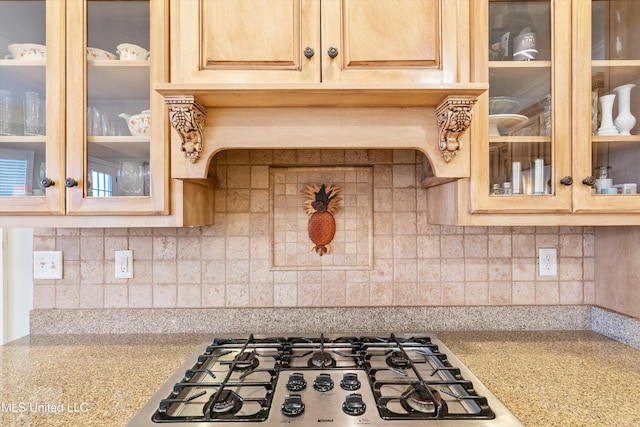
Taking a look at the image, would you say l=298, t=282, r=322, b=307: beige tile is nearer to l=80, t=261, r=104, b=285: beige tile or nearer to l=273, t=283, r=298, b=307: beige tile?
l=273, t=283, r=298, b=307: beige tile

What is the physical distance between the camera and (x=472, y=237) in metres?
Answer: 1.40

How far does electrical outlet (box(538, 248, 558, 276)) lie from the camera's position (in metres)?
1.40

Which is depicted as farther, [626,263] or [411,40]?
[626,263]

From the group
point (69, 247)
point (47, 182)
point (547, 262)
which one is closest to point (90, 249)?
point (69, 247)

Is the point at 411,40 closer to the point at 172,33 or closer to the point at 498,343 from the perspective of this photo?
the point at 172,33

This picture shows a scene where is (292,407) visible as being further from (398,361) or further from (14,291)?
(14,291)

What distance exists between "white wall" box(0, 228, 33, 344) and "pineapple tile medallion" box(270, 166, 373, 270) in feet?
3.83

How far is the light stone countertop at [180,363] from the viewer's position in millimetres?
823

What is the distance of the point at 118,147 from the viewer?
110 centimetres

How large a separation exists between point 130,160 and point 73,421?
2.28 ft

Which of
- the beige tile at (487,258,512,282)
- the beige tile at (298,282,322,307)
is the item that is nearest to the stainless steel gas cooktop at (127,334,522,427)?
the beige tile at (298,282,322,307)

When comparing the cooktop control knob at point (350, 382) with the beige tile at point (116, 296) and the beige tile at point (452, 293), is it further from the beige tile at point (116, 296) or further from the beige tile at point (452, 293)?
the beige tile at point (116, 296)

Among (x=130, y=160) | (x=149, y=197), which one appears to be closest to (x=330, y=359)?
(x=149, y=197)

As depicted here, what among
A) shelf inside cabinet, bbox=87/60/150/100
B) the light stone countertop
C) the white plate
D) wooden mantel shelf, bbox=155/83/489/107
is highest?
shelf inside cabinet, bbox=87/60/150/100
